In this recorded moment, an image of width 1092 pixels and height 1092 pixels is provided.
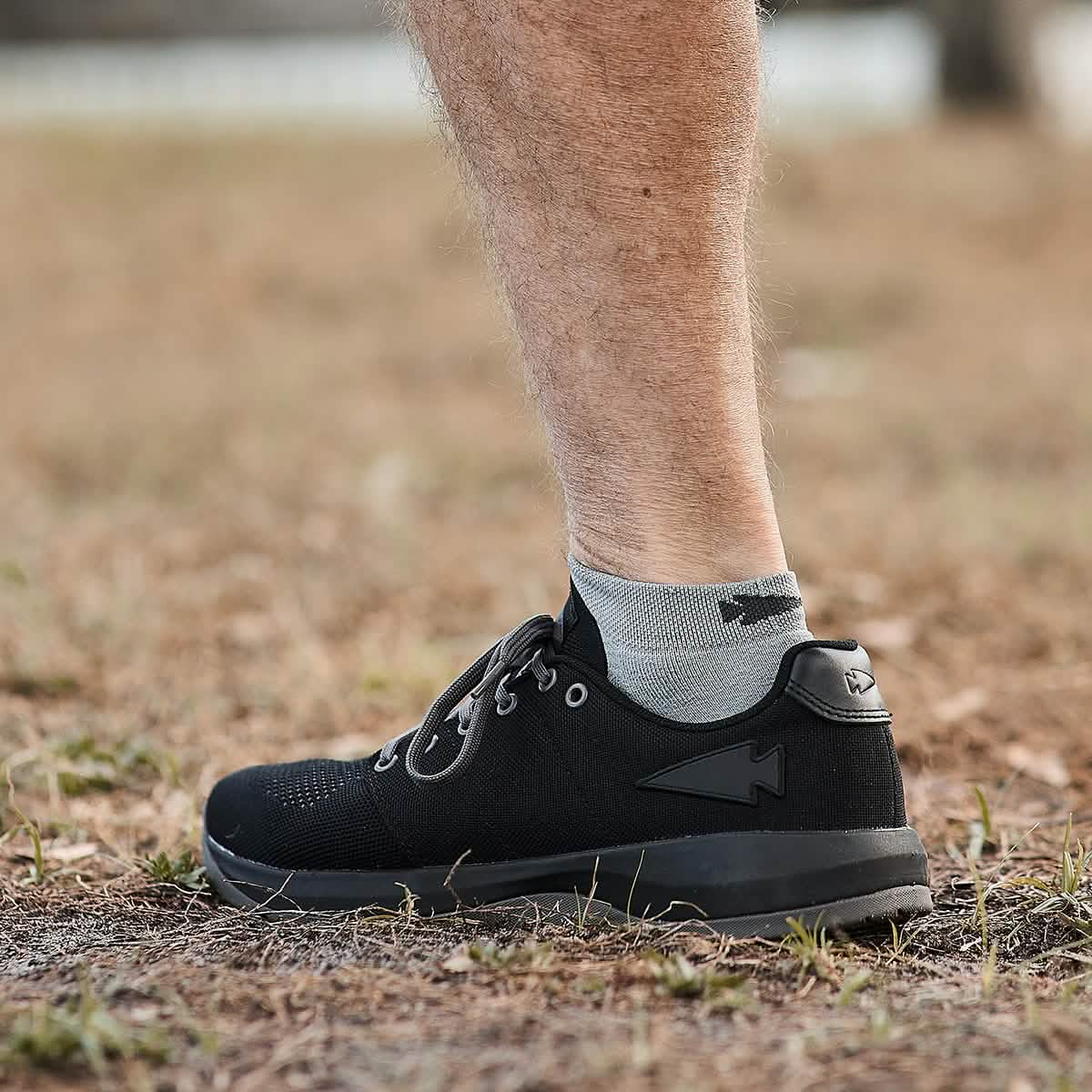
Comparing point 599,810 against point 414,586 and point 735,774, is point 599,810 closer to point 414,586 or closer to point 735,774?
point 735,774

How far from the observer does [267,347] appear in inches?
237

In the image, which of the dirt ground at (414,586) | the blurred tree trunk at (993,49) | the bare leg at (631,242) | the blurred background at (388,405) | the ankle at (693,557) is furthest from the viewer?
the blurred tree trunk at (993,49)

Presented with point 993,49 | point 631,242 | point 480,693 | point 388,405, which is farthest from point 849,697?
point 993,49

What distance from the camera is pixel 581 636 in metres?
1.45

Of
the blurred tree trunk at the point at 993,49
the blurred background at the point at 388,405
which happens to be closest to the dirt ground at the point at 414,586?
the blurred background at the point at 388,405

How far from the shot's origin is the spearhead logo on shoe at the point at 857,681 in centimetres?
137

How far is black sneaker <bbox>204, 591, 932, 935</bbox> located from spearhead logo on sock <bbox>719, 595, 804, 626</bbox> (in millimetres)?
55

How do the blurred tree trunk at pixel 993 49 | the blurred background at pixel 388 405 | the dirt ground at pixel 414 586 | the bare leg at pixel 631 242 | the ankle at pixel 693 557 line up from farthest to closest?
the blurred tree trunk at pixel 993 49, the blurred background at pixel 388 405, the ankle at pixel 693 557, the bare leg at pixel 631 242, the dirt ground at pixel 414 586

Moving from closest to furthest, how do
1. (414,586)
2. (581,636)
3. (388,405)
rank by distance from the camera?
(581,636) < (414,586) < (388,405)

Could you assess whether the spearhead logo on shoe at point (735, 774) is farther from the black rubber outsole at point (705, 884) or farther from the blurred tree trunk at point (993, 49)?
the blurred tree trunk at point (993, 49)

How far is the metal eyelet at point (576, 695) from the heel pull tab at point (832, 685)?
0.70ft

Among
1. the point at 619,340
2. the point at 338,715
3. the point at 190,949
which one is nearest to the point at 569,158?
the point at 619,340

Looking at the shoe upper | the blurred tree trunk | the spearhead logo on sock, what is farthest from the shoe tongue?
the blurred tree trunk

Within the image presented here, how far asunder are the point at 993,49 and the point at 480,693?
30.8ft
